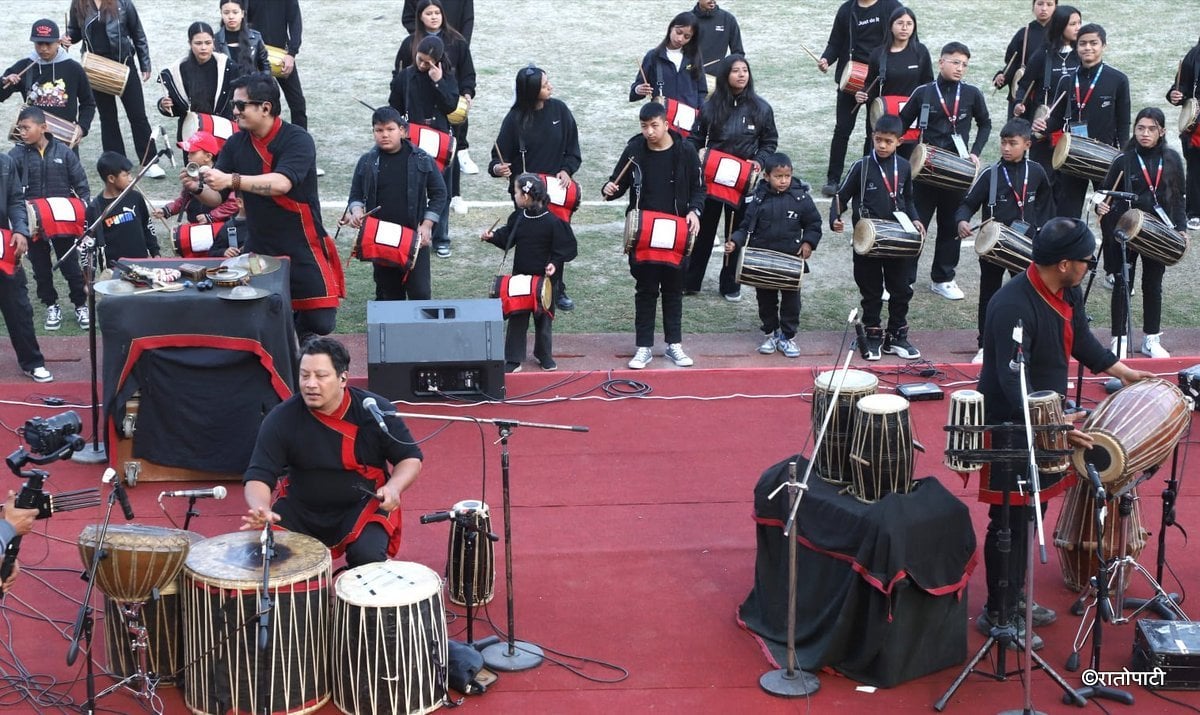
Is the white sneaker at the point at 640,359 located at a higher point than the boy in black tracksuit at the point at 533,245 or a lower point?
lower

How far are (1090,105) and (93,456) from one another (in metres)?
8.58

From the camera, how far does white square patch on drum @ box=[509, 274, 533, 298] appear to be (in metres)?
10.7

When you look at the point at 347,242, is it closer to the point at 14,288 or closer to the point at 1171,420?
the point at 14,288

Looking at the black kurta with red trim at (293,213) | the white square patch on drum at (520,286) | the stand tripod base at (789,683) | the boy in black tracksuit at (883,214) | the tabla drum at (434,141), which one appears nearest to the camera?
the stand tripod base at (789,683)

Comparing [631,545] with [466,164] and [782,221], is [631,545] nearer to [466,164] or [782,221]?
[782,221]

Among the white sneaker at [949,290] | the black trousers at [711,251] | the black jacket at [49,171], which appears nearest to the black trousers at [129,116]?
the black jacket at [49,171]

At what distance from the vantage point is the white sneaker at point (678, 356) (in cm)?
1111

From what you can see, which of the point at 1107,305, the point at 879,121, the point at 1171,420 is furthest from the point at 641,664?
the point at 1107,305

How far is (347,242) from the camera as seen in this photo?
1380cm

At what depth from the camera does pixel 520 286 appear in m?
10.7

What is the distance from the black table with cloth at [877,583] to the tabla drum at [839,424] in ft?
0.31

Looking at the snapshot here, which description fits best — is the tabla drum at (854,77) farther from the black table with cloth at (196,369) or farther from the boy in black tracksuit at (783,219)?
the black table with cloth at (196,369)

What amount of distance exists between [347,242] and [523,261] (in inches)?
140

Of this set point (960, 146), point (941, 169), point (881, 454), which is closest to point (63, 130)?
point (941, 169)
